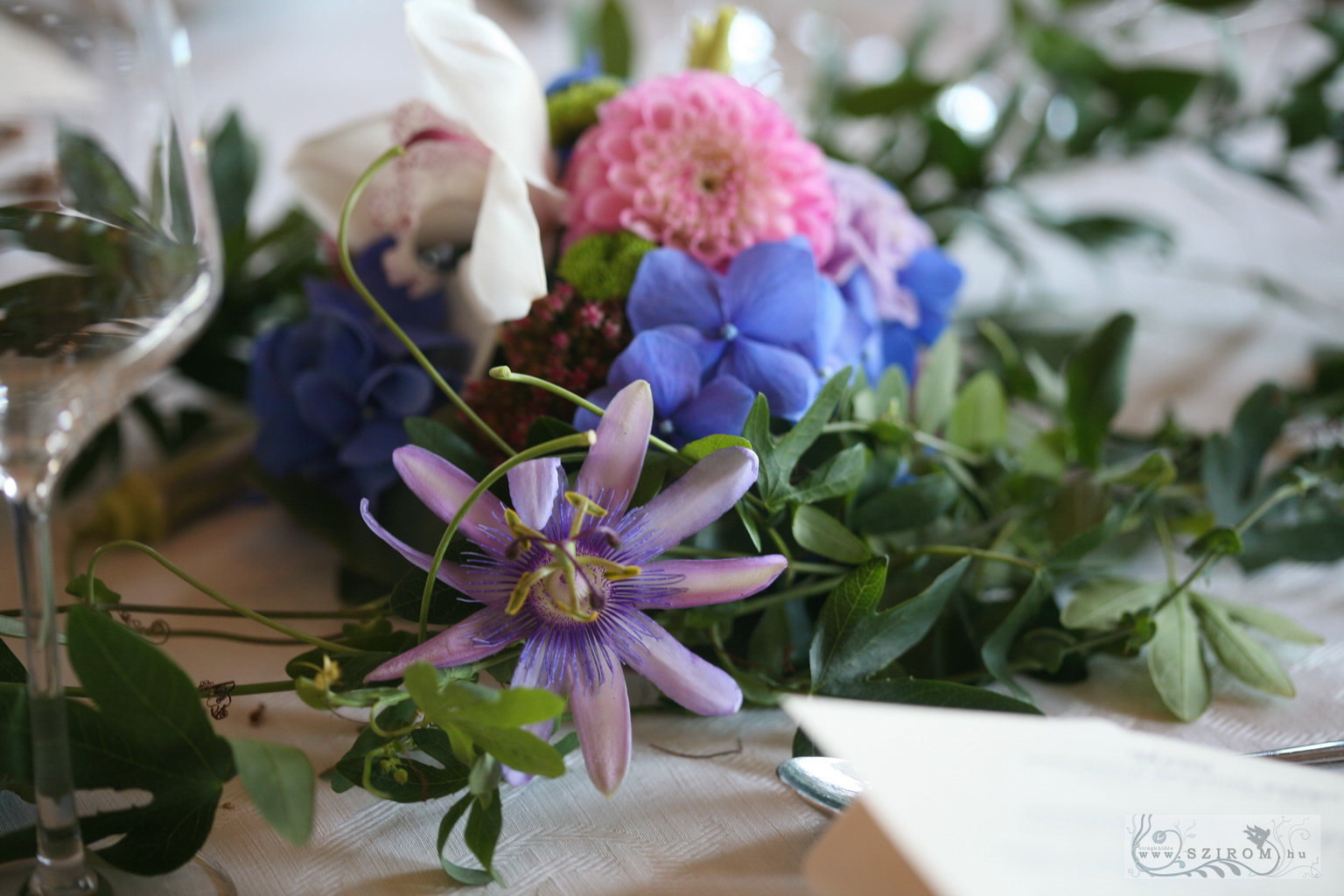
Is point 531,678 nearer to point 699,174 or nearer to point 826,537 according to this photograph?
point 826,537

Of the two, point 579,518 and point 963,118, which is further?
point 963,118

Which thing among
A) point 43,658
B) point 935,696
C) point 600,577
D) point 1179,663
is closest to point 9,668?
point 43,658

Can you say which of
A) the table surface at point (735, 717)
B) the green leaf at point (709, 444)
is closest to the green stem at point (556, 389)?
the green leaf at point (709, 444)

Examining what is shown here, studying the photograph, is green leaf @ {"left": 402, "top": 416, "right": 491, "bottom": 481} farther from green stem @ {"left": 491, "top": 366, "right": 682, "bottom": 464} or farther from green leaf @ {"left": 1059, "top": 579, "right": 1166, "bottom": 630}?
green leaf @ {"left": 1059, "top": 579, "right": 1166, "bottom": 630}

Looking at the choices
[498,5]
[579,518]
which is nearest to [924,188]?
[579,518]

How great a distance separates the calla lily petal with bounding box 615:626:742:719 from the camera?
294 mm

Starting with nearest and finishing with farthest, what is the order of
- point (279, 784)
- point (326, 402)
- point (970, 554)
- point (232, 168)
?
1. point (279, 784)
2. point (970, 554)
3. point (326, 402)
4. point (232, 168)

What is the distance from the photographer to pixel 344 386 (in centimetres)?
45

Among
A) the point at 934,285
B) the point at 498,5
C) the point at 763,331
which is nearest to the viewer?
the point at 763,331

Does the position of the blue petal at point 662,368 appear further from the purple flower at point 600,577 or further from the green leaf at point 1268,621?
the green leaf at point 1268,621

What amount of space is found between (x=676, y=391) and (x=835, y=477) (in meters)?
0.06

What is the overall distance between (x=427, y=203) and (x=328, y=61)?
32.9 inches

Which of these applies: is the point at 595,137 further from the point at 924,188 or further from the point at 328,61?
the point at 328,61

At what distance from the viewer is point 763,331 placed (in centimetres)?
38
